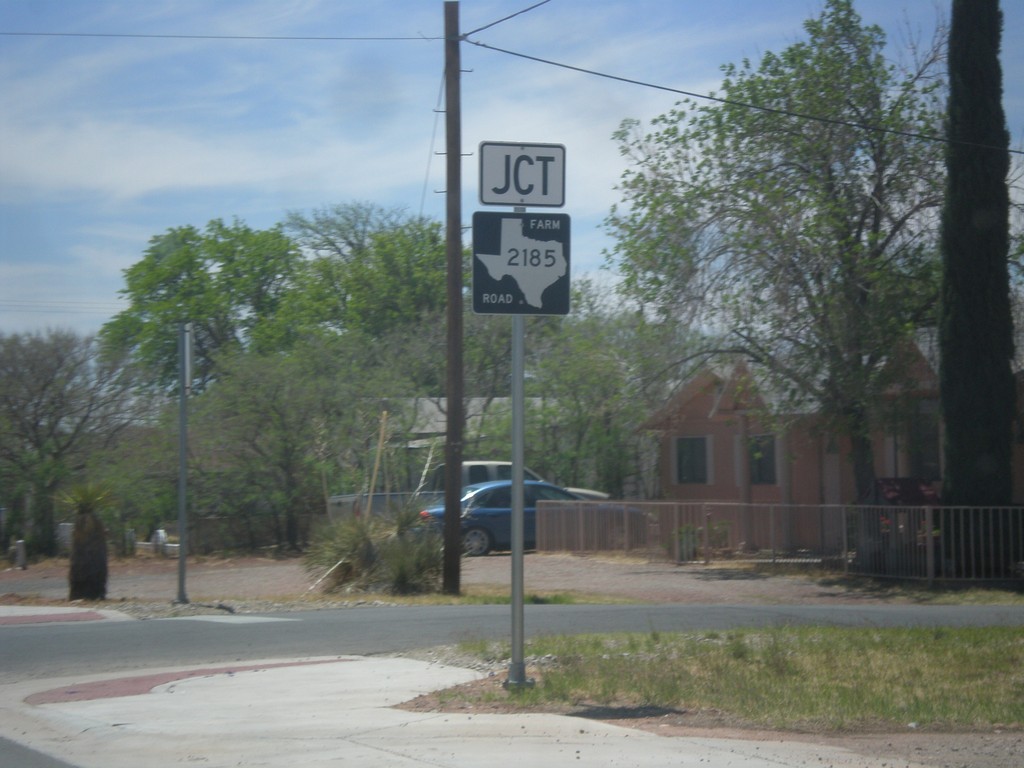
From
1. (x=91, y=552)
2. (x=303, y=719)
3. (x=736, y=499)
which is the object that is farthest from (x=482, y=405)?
(x=303, y=719)

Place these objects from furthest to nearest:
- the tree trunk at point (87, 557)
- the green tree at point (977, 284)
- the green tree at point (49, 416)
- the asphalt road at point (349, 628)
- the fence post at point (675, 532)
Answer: the green tree at point (49, 416) → the fence post at point (675, 532) → the green tree at point (977, 284) → the tree trunk at point (87, 557) → the asphalt road at point (349, 628)

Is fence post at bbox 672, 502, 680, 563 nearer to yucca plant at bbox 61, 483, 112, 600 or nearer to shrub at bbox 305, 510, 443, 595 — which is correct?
shrub at bbox 305, 510, 443, 595

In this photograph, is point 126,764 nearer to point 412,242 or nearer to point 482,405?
point 482,405

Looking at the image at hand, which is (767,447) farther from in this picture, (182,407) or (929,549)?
(182,407)

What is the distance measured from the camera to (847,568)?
20750mm

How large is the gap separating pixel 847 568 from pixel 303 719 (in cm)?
1490

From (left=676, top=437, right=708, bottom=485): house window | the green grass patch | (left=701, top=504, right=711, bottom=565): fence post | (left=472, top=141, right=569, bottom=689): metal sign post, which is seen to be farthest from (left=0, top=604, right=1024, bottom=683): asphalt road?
(left=676, top=437, right=708, bottom=485): house window

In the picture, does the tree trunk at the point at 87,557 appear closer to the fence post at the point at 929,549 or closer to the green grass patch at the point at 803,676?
the green grass patch at the point at 803,676

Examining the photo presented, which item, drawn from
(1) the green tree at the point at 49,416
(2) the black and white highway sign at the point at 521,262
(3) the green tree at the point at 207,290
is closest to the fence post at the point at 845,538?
(2) the black and white highway sign at the point at 521,262

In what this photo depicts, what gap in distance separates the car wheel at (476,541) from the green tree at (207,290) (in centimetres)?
2801

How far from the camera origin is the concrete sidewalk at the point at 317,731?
666 cm

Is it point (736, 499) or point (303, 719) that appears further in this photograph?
point (736, 499)

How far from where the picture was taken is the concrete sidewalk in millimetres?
6656

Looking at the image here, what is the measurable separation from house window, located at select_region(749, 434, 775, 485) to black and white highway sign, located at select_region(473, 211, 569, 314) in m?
18.6
